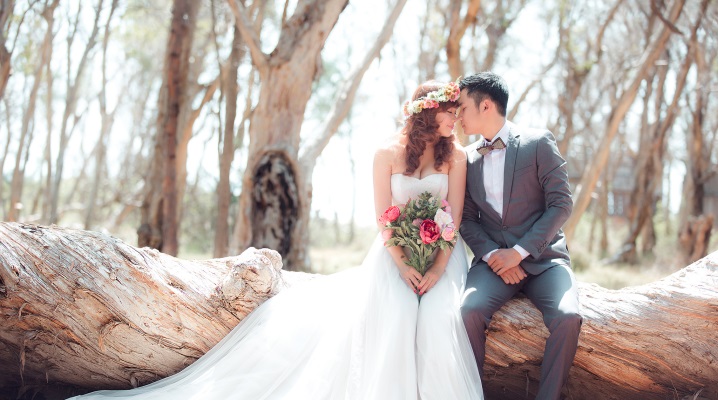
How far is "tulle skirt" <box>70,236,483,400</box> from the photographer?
3.28 metres

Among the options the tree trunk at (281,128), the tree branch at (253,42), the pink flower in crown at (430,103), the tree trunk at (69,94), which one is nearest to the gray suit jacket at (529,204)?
the pink flower in crown at (430,103)

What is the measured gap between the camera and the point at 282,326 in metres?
3.64

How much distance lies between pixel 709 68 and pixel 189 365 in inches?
630

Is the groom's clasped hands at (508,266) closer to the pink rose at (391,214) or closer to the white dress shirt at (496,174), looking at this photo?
the white dress shirt at (496,174)

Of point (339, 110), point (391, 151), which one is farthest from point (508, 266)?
point (339, 110)

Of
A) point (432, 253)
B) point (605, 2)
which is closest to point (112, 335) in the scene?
point (432, 253)

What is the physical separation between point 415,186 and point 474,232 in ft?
1.54

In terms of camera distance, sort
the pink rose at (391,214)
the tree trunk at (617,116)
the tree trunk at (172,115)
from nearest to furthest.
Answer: the pink rose at (391,214) < the tree trunk at (172,115) < the tree trunk at (617,116)

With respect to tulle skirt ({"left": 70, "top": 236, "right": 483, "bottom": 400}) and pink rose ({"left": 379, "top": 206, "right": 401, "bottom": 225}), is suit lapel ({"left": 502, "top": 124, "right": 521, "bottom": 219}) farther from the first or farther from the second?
pink rose ({"left": 379, "top": 206, "right": 401, "bottom": 225})

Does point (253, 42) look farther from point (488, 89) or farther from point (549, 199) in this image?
point (549, 199)

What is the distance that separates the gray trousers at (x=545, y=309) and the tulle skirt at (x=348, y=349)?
88mm

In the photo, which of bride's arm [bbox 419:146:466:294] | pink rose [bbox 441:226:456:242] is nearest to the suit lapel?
bride's arm [bbox 419:146:466:294]

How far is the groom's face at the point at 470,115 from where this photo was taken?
3.91 meters

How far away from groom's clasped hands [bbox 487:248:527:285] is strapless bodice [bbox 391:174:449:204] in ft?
1.84
